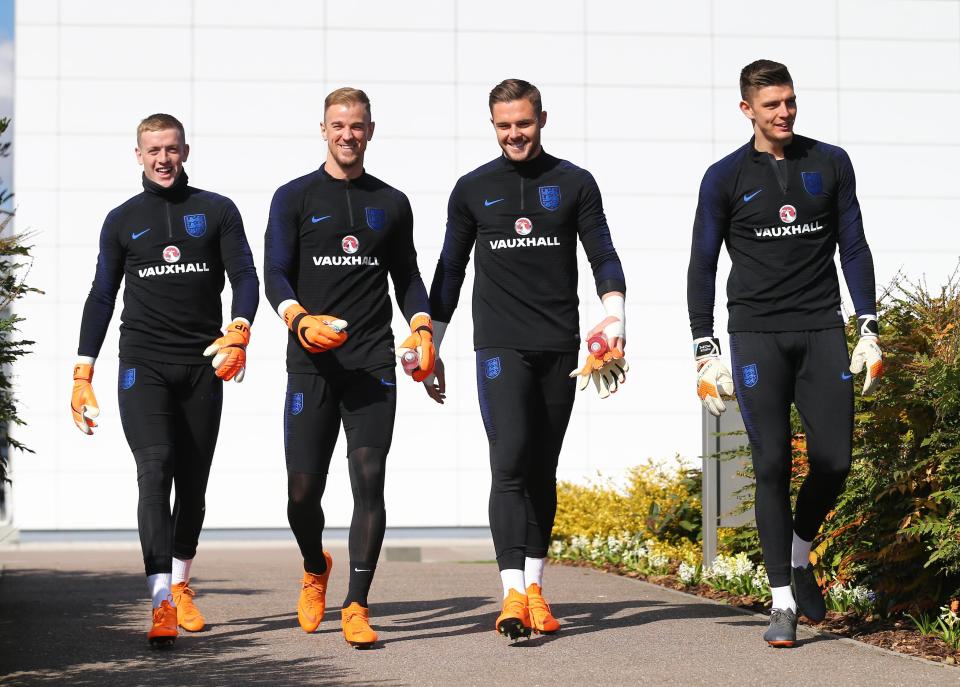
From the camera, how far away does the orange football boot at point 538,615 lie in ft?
22.4

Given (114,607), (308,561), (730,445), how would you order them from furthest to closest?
(730,445) < (114,607) < (308,561)

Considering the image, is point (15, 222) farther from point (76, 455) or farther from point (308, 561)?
point (308, 561)

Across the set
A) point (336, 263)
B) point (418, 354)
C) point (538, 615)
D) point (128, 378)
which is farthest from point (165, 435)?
point (538, 615)

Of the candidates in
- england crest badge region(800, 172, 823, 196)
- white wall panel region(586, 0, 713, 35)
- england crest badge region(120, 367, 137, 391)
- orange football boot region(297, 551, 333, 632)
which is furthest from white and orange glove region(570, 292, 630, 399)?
white wall panel region(586, 0, 713, 35)

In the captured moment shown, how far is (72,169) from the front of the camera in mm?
17281

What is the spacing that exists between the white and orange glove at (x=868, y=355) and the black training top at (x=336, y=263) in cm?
213

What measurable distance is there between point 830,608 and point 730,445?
7.28 ft

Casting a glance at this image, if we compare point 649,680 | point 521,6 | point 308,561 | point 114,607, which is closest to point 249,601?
point 114,607

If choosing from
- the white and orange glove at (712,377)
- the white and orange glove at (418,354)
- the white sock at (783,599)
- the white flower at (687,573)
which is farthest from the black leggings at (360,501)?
the white flower at (687,573)

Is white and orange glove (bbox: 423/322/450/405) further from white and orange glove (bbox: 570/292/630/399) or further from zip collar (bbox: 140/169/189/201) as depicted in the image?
zip collar (bbox: 140/169/189/201)

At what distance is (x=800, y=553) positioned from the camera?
6.70 m

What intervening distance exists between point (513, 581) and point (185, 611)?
5.91ft

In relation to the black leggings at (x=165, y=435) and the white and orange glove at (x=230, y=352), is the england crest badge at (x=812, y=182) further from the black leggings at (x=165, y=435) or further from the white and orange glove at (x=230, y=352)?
the black leggings at (x=165, y=435)

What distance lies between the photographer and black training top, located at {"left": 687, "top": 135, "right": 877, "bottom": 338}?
21.4 ft
